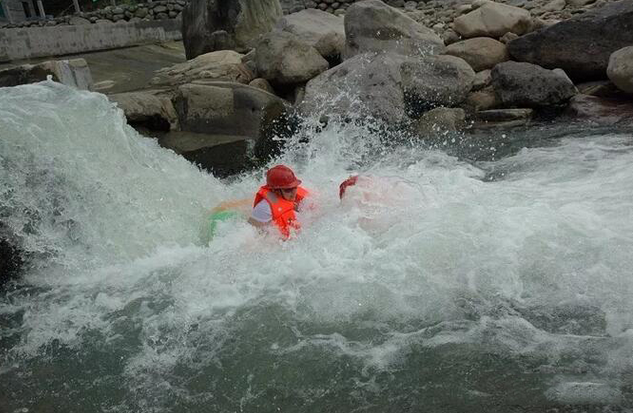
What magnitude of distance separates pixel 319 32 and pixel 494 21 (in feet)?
10.8

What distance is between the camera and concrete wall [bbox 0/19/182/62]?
12.7m

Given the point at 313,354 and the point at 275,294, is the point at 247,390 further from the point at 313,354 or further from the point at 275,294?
the point at 275,294

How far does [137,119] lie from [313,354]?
16.6ft

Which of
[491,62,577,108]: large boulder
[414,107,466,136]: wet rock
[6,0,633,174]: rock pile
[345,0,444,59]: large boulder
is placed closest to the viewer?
[6,0,633,174]: rock pile

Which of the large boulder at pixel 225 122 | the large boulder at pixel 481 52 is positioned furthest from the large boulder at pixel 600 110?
the large boulder at pixel 225 122

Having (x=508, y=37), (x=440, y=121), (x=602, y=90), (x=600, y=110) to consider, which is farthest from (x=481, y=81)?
(x=600, y=110)

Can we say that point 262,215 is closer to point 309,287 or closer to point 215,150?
point 309,287

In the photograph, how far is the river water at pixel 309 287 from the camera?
3232 mm

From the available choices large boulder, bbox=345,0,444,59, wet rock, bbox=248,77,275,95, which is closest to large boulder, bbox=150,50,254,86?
wet rock, bbox=248,77,275,95

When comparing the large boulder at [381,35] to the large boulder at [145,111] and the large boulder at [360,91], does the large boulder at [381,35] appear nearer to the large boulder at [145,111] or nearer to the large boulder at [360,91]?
the large boulder at [360,91]

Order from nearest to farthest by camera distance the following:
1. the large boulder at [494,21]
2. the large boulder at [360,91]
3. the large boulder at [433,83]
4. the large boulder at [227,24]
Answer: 1. the large boulder at [360,91]
2. the large boulder at [433,83]
3. the large boulder at [494,21]
4. the large boulder at [227,24]

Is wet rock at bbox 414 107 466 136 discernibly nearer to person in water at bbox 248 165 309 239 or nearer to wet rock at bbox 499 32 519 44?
wet rock at bbox 499 32 519 44

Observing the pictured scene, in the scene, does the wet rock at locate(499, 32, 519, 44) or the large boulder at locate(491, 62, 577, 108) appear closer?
the large boulder at locate(491, 62, 577, 108)

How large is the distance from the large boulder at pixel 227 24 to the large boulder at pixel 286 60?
10.0ft
